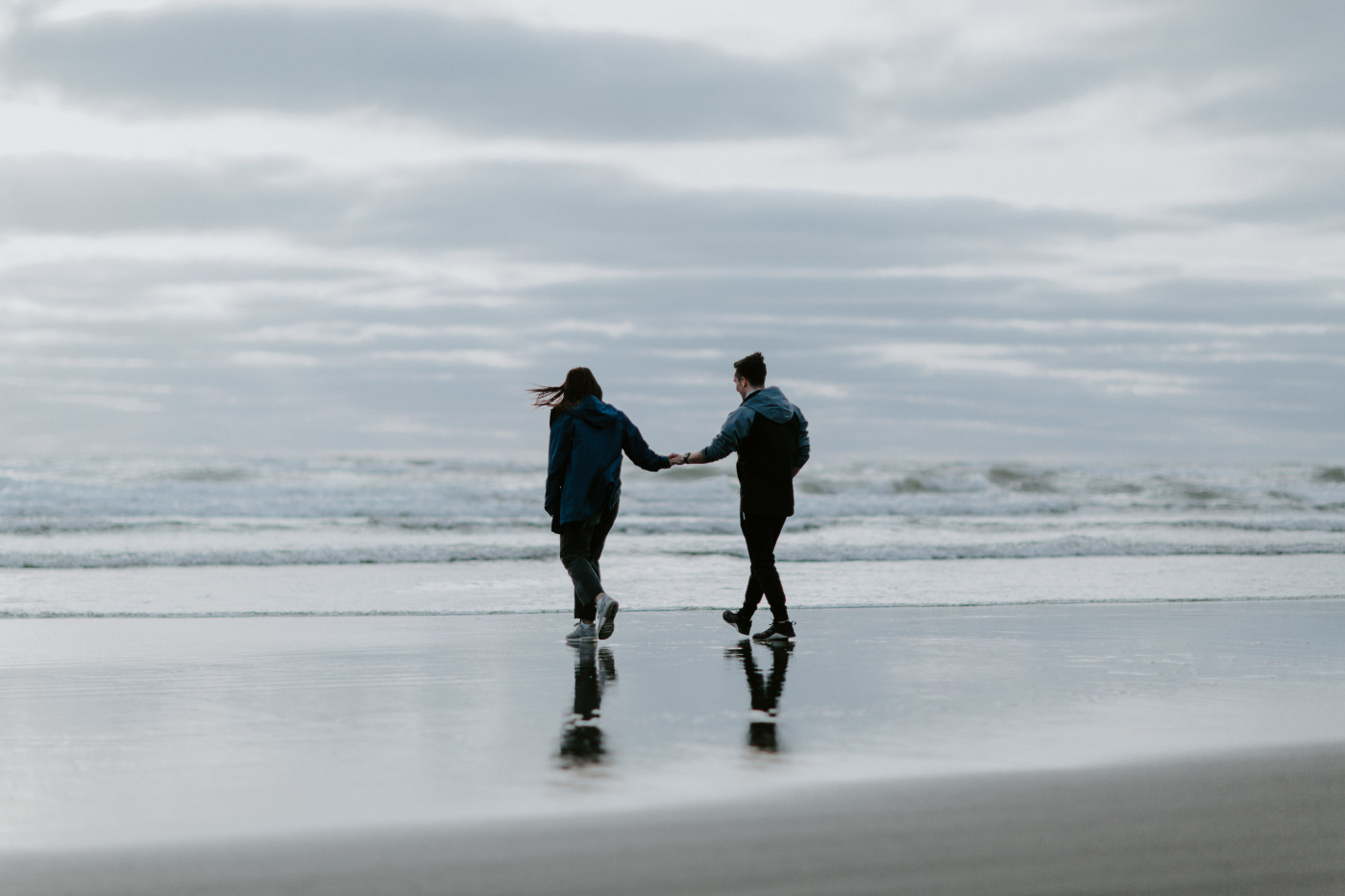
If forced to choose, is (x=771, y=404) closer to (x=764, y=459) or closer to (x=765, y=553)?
(x=764, y=459)

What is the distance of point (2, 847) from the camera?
12.0 ft

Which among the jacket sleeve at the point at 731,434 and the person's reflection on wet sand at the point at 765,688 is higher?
the jacket sleeve at the point at 731,434

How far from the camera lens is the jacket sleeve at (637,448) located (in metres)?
8.66

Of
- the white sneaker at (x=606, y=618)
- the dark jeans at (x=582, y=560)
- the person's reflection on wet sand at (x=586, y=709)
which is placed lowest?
the person's reflection on wet sand at (x=586, y=709)

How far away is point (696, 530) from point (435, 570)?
25.6 feet

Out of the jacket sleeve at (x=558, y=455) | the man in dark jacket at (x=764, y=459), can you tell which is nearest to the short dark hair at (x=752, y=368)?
the man in dark jacket at (x=764, y=459)

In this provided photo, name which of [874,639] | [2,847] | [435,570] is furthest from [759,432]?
[435,570]

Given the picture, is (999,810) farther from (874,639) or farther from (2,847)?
(874,639)

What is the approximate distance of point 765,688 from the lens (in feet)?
21.8

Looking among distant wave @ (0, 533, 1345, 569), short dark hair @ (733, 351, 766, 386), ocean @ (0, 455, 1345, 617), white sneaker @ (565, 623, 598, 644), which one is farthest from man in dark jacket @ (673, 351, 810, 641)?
distant wave @ (0, 533, 1345, 569)

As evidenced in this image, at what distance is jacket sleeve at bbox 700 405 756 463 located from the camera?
8320mm

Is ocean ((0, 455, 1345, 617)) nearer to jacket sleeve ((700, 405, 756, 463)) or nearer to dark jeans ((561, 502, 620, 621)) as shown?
dark jeans ((561, 502, 620, 621))

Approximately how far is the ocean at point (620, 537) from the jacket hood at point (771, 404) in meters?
3.53

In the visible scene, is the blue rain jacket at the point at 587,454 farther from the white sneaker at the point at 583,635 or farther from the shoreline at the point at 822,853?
the shoreline at the point at 822,853
